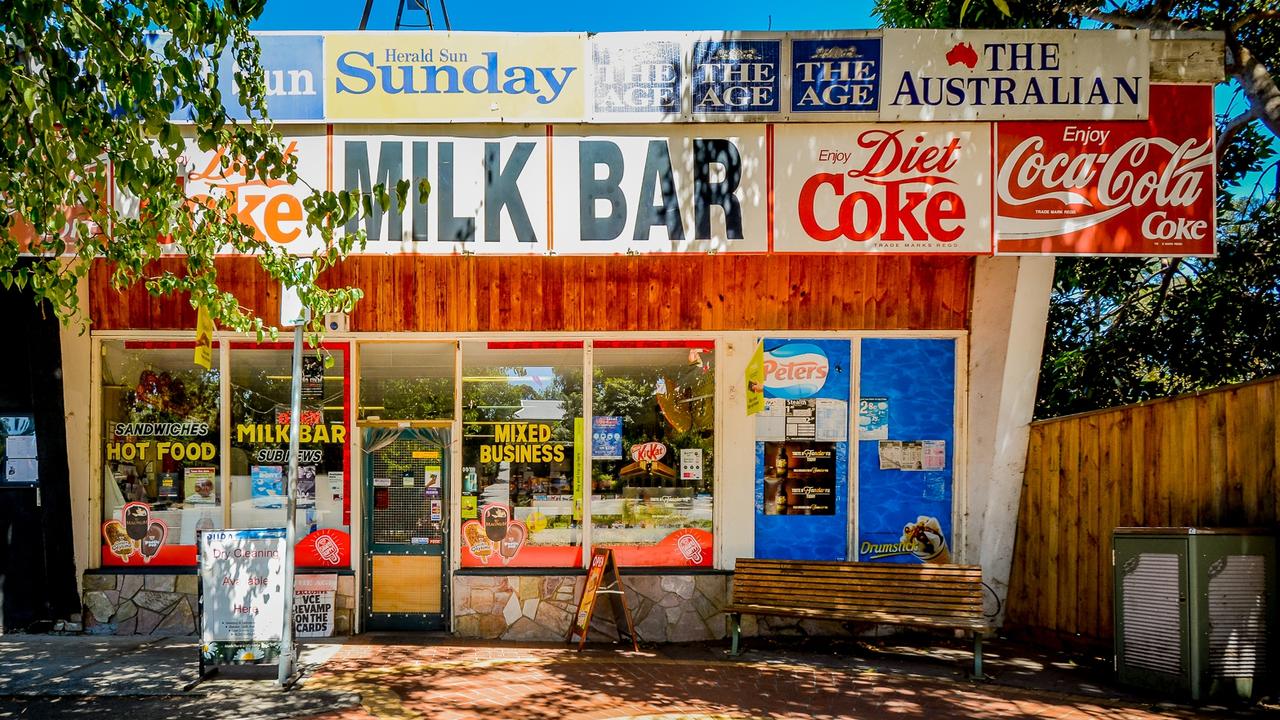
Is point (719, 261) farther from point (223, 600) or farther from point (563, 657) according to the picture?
point (223, 600)

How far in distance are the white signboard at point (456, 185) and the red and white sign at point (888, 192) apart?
6.91ft

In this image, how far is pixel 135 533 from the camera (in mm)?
9000

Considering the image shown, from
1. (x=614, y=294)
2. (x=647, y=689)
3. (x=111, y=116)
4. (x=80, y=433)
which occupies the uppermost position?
(x=111, y=116)

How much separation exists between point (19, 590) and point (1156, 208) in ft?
34.9

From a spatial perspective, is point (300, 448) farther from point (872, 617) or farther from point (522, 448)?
point (872, 617)

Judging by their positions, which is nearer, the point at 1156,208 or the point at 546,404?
the point at 1156,208

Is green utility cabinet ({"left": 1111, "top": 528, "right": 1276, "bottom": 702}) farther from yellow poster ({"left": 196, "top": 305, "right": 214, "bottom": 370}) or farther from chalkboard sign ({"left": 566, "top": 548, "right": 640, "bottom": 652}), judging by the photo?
yellow poster ({"left": 196, "top": 305, "right": 214, "bottom": 370})

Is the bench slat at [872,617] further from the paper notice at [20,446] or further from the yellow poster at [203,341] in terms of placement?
the paper notice at [20,446]

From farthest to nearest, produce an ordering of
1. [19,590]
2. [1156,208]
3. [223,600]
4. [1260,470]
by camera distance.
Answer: [19,590]
[1156,208]
[223,600]
[1260,470]

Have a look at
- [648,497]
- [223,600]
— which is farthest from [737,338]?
[223,600]

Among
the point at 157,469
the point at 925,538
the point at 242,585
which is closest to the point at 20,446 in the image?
the point at 157,469

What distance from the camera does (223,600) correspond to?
707 centimetres

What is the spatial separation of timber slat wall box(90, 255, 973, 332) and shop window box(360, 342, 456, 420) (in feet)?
0.75

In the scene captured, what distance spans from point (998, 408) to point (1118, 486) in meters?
1.37
